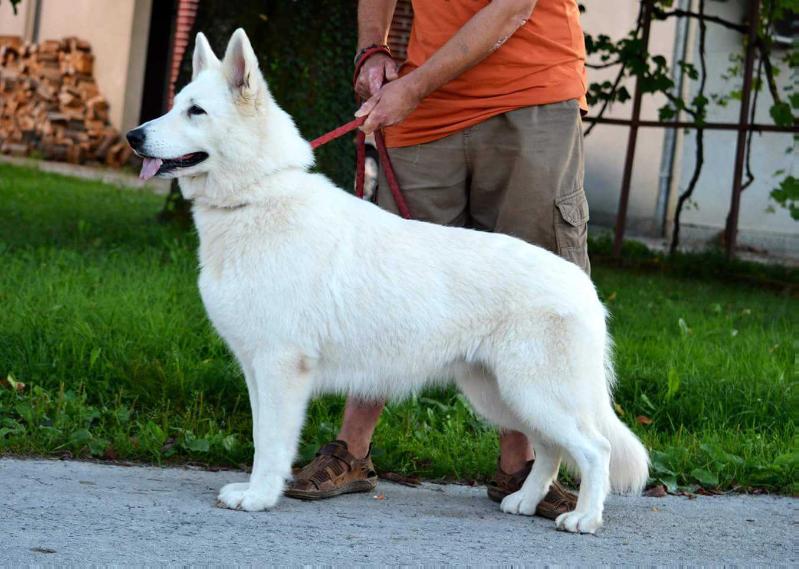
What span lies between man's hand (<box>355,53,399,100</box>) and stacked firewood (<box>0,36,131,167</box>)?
14580 millimetres

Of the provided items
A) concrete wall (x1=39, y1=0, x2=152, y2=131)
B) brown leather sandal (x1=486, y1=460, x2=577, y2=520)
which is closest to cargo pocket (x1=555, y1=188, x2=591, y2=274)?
brown leather sandal (x1=486, y1=460, x2=577, y2=520)

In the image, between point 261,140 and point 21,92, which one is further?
point 21,92

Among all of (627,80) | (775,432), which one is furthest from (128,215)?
(627,80)

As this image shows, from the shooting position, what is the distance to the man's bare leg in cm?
412

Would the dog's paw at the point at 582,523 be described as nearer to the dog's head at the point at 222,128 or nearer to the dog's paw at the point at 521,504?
the dog's paw at the point at 521,504

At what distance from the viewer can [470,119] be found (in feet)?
13.4

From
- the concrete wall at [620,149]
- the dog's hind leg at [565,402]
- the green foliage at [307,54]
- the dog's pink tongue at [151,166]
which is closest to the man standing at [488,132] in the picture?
the dog's hind leg at [565,402]

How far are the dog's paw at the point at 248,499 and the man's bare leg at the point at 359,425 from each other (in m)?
0.52

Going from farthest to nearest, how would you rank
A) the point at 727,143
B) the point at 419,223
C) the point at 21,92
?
the point at 21,92 < the point at 727,143 < the point at 419,223

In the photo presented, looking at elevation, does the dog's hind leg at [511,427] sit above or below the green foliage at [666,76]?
below

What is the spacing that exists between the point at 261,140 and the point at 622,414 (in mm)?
2443

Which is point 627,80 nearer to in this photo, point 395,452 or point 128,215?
point 128,215

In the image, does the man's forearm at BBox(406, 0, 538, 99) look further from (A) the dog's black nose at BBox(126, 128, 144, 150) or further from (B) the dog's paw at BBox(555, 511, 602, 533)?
(B) the dog's paw at BBox(555, 511, 602, 533)

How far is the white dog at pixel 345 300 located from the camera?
3.61 meters
